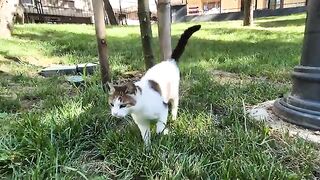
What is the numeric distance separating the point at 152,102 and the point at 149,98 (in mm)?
43

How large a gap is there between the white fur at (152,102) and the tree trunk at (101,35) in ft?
3.65

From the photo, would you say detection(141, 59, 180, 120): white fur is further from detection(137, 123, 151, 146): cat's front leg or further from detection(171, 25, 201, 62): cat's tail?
detection(137, 123, 151, 146): cat's front leg

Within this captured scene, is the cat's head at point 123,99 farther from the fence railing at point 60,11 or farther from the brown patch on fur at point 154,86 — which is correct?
the fence railing at point 60,11

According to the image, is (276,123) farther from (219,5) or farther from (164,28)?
(219,5)

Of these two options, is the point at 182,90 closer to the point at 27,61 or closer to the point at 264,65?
the point at 264,65

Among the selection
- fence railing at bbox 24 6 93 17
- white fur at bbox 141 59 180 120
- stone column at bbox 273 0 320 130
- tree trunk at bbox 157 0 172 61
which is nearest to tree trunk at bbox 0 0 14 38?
tree trunk at bbox 157 0 172 61

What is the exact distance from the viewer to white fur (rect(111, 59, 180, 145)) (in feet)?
9.21

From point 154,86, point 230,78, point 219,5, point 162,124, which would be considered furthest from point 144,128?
point 219,5

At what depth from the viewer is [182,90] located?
4785mm

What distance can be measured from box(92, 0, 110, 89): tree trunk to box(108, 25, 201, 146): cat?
1.10 meters

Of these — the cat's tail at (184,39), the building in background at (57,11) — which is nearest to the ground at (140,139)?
the cat's tail at (184,39)

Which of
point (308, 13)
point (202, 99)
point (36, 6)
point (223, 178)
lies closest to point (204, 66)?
point (202, 99)

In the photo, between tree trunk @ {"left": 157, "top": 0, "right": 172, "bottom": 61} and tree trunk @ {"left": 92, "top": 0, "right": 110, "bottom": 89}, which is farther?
tree trunk @ {"left": 157, "top": 0, "right": 172, "bottom": 61}

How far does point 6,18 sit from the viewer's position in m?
9.39
